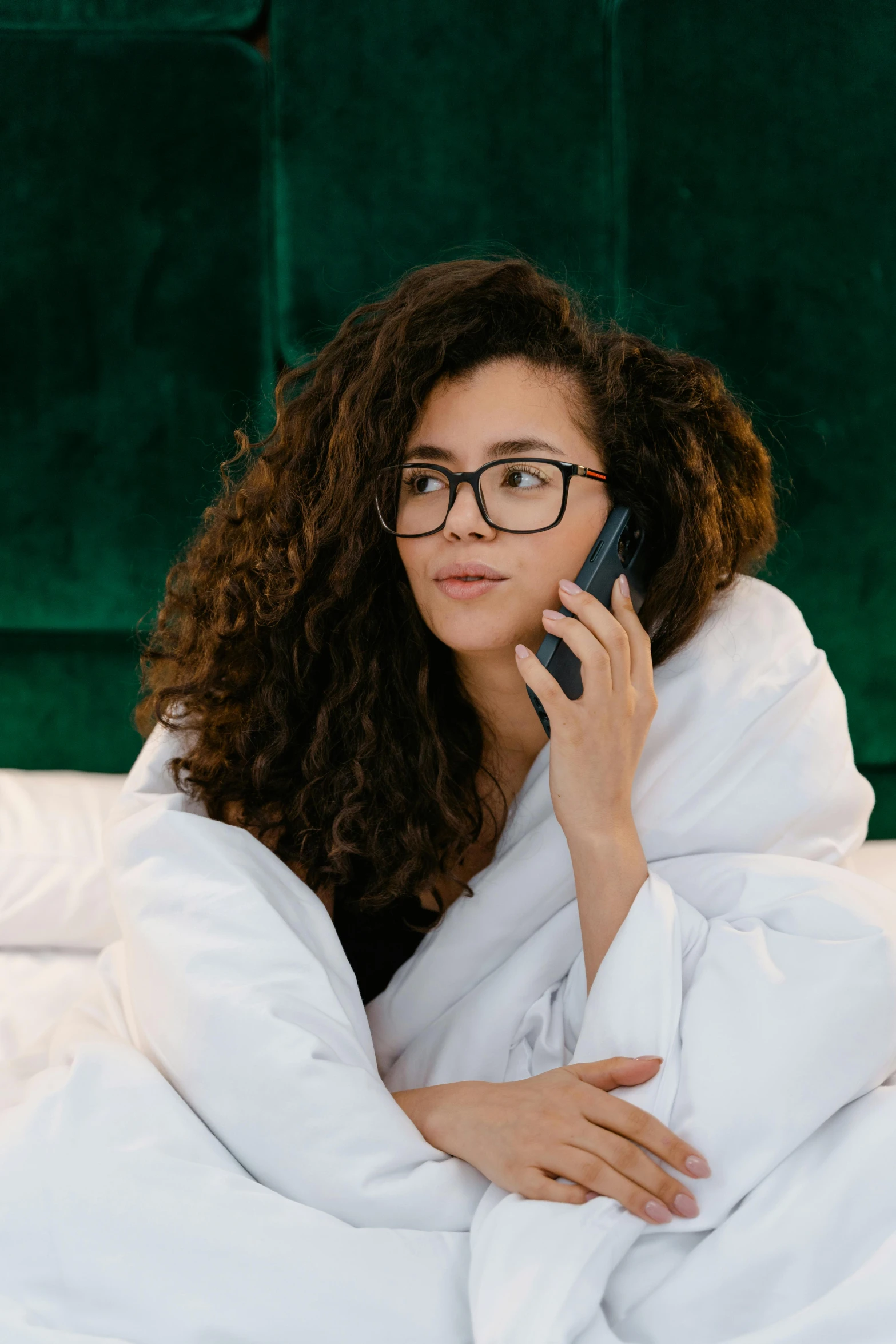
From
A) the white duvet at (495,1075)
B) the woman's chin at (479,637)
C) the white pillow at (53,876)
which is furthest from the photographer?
the white pillow at (53,876)

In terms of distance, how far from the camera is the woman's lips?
1178 mm

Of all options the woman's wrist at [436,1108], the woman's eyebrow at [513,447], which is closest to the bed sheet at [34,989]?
the woman's wrist at [436,1108]

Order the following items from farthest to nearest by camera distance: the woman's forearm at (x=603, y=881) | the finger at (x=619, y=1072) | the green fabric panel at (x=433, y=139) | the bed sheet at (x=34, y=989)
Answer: the green fabric panel at (x=433, y=139)
the bed sheet at (x=34, y=989)
the woman's forearm at (x=603, y=881)
the finger at (x=619, y=1072)

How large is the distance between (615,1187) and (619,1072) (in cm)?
10

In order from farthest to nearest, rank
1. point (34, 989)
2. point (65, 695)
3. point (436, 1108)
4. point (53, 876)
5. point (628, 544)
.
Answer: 1. point (65, 695)
2. point (53, 876)
3. point (34, 989)
4. point (628, 544)
5. point (436, 1108)

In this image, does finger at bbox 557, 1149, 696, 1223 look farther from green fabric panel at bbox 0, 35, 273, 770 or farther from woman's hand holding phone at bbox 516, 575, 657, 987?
green fabric panel at bbox 0, 35, 273, 770

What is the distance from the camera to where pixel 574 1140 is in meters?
0.94

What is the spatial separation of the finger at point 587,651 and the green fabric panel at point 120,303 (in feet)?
2.80

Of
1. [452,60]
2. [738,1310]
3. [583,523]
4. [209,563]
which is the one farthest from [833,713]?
[452,60]

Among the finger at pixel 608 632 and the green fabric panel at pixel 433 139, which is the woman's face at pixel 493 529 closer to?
the finger at pixel 608 632

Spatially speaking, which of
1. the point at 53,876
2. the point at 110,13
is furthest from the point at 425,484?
the point at 110,13

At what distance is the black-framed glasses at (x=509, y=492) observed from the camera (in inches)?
46.0

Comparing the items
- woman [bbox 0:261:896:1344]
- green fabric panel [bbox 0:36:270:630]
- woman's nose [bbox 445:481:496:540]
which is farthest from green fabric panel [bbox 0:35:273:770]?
woman's nose [bbox 445:481:496:540]

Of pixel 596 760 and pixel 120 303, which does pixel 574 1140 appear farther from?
pixel 120 303
